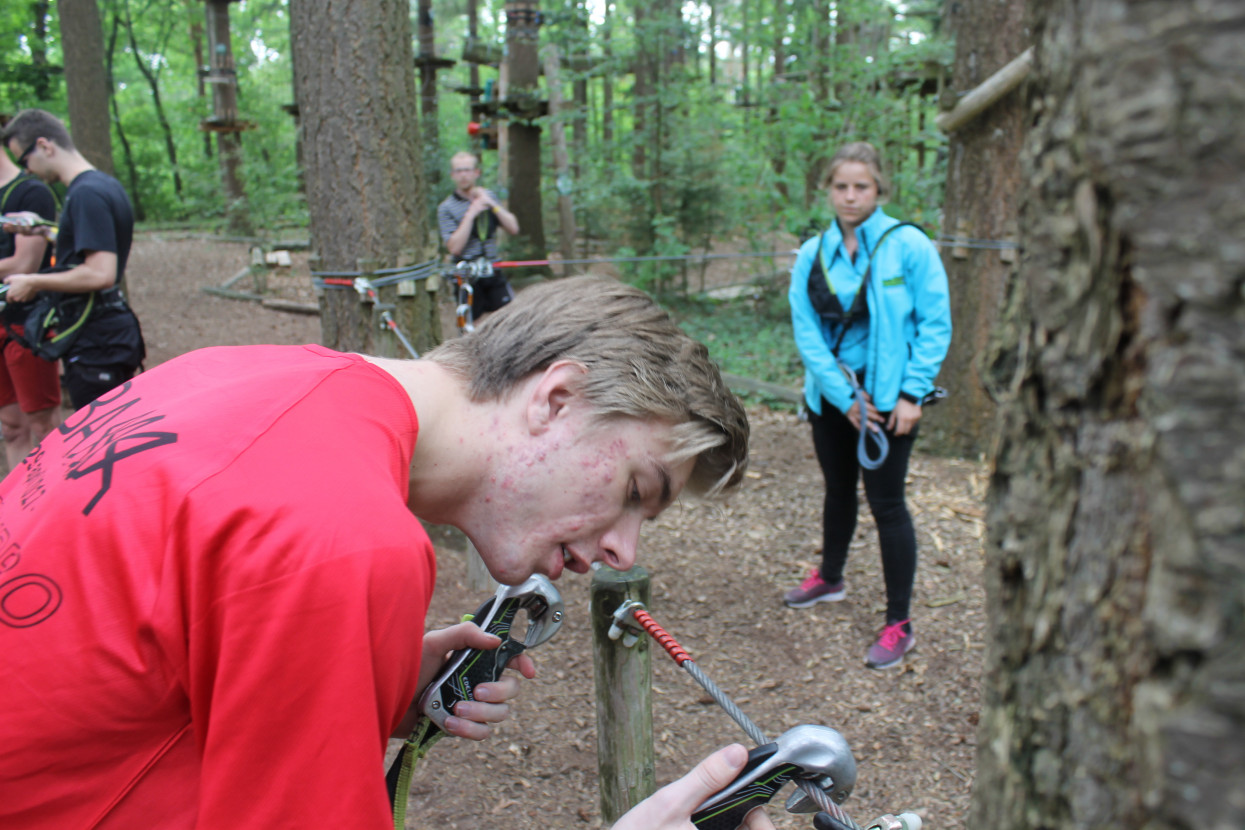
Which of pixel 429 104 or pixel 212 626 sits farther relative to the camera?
pixel 429 104

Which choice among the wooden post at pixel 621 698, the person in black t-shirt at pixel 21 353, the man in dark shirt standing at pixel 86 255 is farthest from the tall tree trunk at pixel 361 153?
the wooden post at pixel 621 698

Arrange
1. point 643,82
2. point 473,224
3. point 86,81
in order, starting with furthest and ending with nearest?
point 643,82 → point 86,81 → point 473,224

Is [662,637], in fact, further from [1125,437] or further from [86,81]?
[86,81]

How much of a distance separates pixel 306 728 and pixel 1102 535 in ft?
2.44

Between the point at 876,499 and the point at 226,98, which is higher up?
the point at 226,98

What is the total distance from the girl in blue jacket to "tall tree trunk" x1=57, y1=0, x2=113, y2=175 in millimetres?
6475

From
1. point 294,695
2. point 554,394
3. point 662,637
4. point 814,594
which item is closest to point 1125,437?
point 294,695

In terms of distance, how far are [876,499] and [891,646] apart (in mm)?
616

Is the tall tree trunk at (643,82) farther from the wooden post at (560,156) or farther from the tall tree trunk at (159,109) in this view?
the tall tree trunk at (159,109)

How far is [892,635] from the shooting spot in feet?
11.9

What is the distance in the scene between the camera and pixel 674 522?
5074mm

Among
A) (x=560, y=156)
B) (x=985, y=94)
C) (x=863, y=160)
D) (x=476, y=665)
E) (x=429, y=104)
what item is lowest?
(x=476, y=665)

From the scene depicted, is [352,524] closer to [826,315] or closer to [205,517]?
[205,517]

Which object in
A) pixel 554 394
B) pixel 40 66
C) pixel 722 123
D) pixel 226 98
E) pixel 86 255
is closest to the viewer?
pixel 554 394
